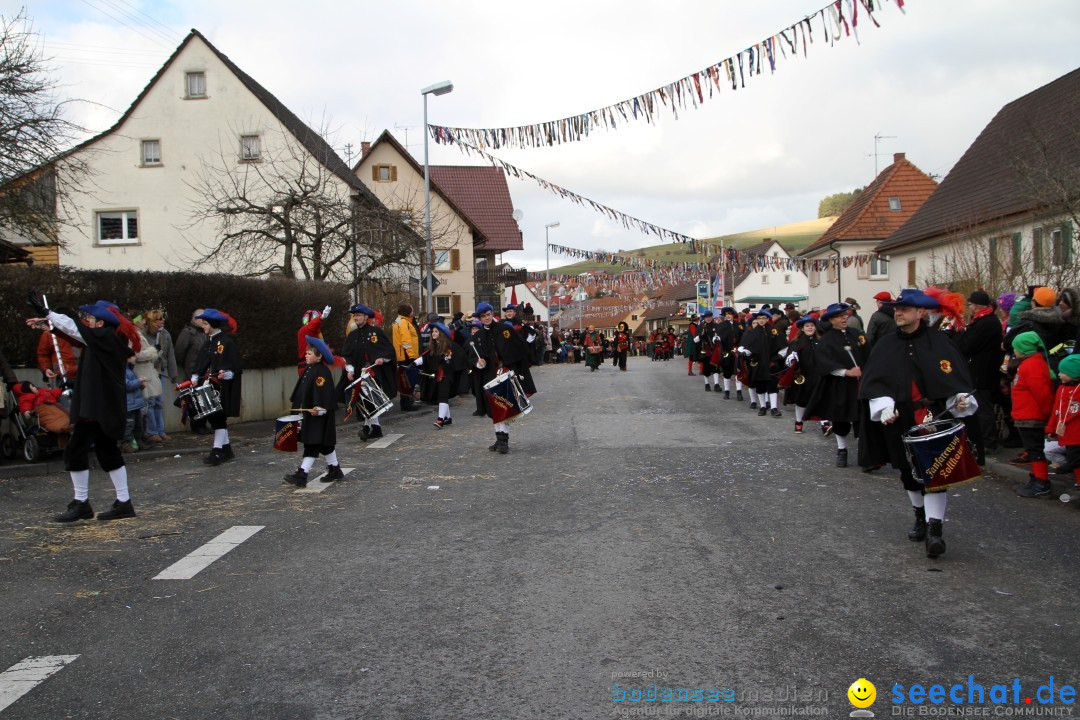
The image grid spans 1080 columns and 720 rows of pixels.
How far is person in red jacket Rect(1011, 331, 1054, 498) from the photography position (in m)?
8.49

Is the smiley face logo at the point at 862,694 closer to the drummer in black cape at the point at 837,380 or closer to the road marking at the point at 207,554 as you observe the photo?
the road marking at the point at 207,554

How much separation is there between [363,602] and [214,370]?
657cm

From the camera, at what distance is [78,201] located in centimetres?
3662

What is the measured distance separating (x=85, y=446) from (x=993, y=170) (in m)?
31.6

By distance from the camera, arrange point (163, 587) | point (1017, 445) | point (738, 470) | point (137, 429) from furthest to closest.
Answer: point (137, 429) → point (1017, 445) → point (738, 470) → point (163, 587)

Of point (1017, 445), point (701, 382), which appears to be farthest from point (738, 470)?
point (701, 382)

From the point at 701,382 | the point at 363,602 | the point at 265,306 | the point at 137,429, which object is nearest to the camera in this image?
the point at 363,602

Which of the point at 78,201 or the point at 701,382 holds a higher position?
the point at 78,201

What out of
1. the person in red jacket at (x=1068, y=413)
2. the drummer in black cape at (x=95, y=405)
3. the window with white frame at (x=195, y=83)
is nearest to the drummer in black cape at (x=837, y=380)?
the person in red jacket at (x=1068, y=413)

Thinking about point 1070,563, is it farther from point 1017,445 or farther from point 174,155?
point 174,155

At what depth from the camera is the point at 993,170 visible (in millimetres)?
31969

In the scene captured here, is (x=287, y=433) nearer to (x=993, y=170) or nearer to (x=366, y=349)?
(x=366, y=349)

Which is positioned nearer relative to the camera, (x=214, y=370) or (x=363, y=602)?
(x=363, y=602)

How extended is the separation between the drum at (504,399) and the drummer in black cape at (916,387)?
568cm
